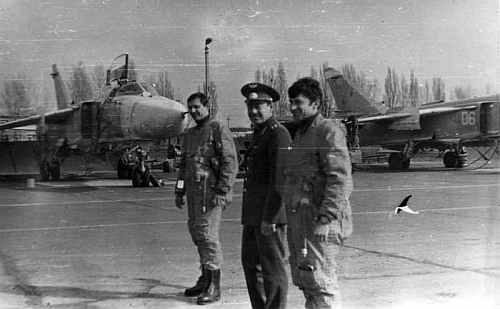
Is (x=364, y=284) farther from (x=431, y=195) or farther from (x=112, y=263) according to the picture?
(x=431, y=195)

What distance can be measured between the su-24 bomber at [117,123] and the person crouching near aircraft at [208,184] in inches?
230

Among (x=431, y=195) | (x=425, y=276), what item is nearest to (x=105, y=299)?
(x=425, y=276)

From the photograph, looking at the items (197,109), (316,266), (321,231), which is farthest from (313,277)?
(197,109)

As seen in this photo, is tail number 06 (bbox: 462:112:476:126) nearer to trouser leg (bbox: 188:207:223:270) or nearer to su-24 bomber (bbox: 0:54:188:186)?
su-24 bomber (bbox: 0:54:188:186)

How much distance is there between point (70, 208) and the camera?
872 centimetres

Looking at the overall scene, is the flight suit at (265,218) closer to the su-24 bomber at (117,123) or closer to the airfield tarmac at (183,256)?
the airfield tarmac at (183,256)

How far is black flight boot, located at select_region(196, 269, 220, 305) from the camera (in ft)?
11.8

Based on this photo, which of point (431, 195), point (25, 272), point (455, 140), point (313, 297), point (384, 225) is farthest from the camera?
point (455, 140)

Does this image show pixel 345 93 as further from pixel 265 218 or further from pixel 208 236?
pixel 265 218

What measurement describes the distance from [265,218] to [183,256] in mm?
2064

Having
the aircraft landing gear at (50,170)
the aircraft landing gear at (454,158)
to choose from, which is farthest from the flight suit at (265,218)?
the aircraft landing gear at (454,158)

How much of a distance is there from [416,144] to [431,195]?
7213 mm

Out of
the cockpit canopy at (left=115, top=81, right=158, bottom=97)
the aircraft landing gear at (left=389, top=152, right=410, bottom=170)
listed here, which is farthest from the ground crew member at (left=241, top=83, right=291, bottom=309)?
the aircraft landing gear at (left=389, top=152, right=410, bottom=170)

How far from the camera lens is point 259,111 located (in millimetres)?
3309
